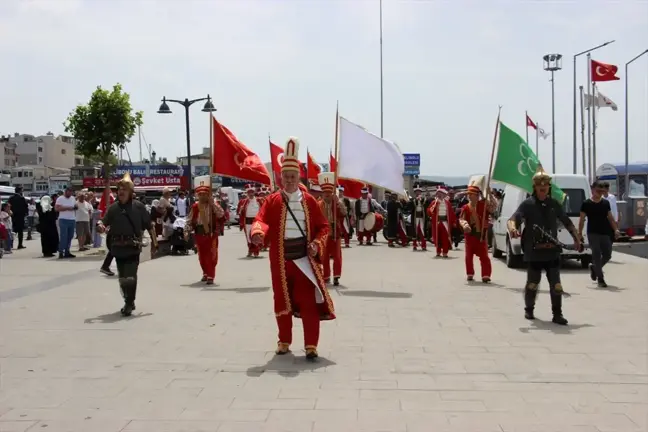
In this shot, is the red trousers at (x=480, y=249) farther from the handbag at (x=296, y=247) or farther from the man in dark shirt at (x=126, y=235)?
the handbag at (x=296, y=247)

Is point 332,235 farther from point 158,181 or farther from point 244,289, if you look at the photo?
point 158,181

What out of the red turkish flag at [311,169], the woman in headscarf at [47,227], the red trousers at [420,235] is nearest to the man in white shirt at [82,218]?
the woman in headscarf at [47,227]

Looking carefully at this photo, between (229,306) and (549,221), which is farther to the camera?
(229,306)

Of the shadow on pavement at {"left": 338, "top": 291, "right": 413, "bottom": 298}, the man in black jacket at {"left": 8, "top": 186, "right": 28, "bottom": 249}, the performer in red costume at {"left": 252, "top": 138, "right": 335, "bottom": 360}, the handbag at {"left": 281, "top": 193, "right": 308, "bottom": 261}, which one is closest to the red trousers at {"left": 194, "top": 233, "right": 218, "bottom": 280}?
the shadow on pavement at {"left": 338, "top": 291, "right": 413, "bottom": 298}

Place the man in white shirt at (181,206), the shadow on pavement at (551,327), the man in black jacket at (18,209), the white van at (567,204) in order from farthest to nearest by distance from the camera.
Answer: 1. the man in white shirt at (181,206)
2. the man in black jacket at (18,209)
3. the white van at (567,204)
4. the shadow on pavement at (551,327)

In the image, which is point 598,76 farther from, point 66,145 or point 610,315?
point 66,145

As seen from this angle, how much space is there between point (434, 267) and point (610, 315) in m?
7.00

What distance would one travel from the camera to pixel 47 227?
19062mm

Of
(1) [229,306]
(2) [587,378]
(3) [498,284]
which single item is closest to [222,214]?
(1) [229,306]

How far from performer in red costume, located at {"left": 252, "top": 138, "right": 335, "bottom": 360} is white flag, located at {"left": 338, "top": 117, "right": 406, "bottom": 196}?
5001mm

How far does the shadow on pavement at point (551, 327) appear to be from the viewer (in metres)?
8.51

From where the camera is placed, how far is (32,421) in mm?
5105

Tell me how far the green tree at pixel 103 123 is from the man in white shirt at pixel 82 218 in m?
15.1

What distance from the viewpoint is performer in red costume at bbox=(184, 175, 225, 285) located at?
13086mm
